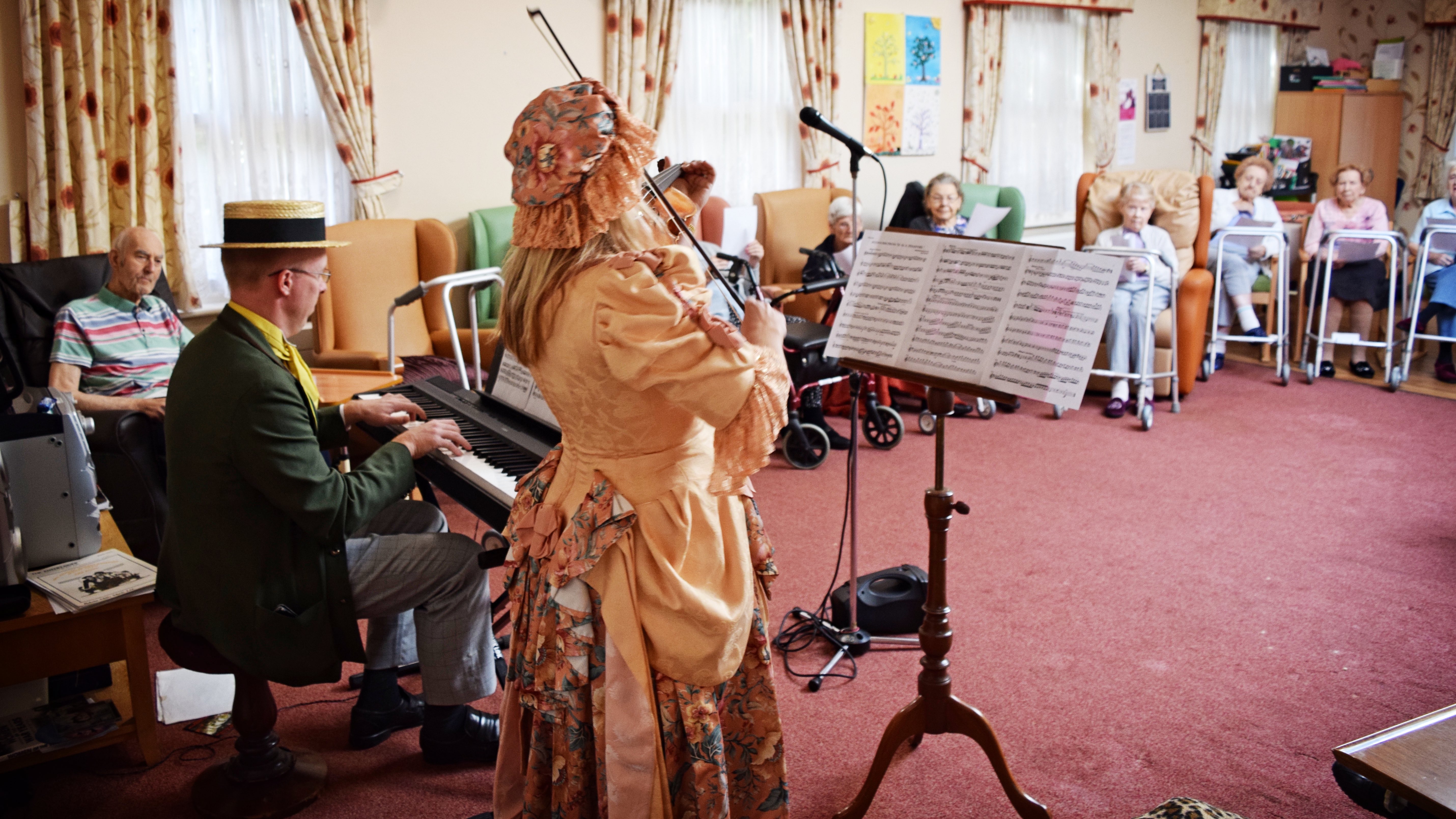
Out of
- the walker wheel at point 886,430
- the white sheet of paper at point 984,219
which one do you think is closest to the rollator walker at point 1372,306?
the white sheet of paper at point 984,219

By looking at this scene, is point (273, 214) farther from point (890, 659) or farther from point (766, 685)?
point (890, 659)

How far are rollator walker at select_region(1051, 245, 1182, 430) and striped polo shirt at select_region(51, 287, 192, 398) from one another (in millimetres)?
3930

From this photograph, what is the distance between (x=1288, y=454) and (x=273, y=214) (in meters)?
4.14

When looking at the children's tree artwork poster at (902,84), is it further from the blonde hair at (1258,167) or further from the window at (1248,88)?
the window at (1248,88)

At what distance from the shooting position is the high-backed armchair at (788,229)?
6094 mm

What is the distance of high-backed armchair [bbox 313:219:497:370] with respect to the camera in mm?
4656

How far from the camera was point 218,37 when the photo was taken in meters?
4.62

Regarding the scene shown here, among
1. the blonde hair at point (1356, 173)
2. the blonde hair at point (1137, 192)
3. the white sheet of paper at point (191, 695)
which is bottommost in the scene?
the white sheet of paper at point (191, 695)

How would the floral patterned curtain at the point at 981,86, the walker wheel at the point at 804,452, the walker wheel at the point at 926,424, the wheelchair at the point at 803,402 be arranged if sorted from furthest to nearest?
the floral patterned curtain at the point at 981,86 < the walker wheel at the point at 926,424 < the walker wheel at the point at 804,452 < the wheelchair at the point at 803,402

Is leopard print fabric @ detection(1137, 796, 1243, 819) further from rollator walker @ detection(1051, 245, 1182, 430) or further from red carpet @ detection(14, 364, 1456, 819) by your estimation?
rollator walker @ detection(1051, 245, 1182, 430)

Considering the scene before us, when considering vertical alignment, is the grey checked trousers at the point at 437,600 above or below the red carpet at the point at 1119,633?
above

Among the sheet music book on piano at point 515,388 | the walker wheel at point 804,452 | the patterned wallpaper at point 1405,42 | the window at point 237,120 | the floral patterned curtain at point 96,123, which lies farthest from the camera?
the patterned wallpaper at point 1405,42

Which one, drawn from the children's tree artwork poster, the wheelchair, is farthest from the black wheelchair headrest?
the children's tree artwork poster

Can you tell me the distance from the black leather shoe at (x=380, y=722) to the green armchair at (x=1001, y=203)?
14.8 ft
